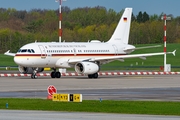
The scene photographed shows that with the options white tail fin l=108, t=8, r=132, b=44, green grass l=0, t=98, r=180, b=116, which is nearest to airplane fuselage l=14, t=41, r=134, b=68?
white tail fin l=108, t=8, r=132, b=44

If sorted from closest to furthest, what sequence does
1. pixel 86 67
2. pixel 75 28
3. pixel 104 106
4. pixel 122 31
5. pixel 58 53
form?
pixel 104 106
pixel 86 67
pixel 58 53
pixel 122 31
pixel 75 28

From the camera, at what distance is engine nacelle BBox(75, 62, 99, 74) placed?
2287 inches

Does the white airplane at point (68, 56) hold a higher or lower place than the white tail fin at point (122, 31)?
lower

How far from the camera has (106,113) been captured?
25656mm

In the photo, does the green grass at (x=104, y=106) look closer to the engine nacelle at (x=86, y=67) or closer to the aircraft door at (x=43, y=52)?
the engine nacelle at (x=86, y=67)

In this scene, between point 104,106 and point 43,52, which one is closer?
point 104,106

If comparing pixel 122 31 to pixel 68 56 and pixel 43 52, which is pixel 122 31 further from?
pixel 43 52

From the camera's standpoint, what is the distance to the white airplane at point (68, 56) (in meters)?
58.2

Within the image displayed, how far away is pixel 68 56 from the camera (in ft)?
198

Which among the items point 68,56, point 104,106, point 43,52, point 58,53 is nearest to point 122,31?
point 68,56

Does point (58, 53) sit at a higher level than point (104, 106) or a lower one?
higher

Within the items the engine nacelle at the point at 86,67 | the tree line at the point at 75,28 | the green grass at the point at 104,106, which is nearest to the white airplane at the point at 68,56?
the engine nacelle at the point at 86,67

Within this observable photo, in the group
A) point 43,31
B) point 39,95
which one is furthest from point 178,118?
point 43,31

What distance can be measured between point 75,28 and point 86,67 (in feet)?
350
